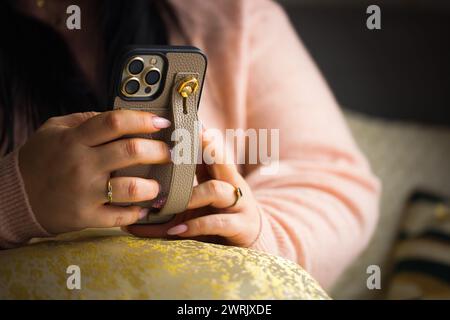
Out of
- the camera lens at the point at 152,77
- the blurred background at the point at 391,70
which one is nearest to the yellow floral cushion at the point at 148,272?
the camera lens at the point at 152,77

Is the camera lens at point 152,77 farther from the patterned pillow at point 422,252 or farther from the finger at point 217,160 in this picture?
the patterned pillow at point 422,252

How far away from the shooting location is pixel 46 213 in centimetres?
42

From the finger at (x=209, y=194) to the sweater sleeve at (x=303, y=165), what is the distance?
11 centimetres

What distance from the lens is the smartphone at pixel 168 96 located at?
393 mm

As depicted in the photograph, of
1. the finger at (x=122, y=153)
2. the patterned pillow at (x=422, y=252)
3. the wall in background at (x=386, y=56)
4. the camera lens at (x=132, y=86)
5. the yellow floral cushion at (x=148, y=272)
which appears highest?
the wall in background at (x=386, y=56)

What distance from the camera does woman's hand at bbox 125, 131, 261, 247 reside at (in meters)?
0.45

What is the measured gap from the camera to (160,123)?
0.40 meters

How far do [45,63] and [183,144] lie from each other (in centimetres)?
27

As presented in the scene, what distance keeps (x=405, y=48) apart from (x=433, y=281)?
0.48 metres

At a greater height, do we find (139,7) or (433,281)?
(139,7)

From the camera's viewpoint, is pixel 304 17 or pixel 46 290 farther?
pixel 304 17
